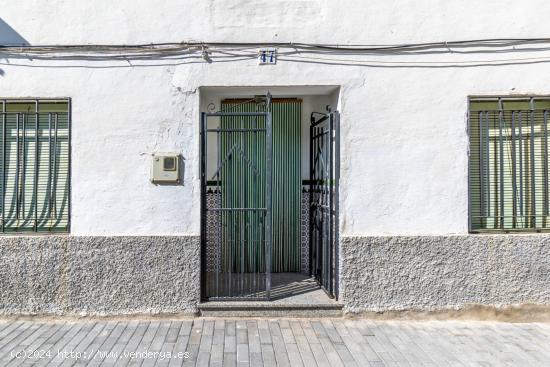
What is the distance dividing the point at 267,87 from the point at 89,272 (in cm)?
297

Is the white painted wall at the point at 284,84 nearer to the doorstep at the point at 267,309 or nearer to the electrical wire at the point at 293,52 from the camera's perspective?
the electrical wire at the point at 293,52

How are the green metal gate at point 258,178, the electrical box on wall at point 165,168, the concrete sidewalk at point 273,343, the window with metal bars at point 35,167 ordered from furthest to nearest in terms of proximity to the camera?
the green metal gate at point 258,178 < the window with metal bars at point 35,167 < the electrical box on wall at point 165,168 < the concrete sidewalk at point 273,343

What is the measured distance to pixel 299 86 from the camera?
5301 millimetres

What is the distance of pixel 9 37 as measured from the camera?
520cm

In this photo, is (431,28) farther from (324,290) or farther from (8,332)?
(8,332)

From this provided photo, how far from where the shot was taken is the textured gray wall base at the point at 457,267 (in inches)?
204

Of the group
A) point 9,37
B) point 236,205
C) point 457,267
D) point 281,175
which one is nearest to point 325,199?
point 281,175

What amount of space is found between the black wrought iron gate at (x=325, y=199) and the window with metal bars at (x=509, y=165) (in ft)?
5.35

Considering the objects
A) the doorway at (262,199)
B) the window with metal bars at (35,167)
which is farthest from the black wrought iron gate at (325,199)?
the window with metal bars at (35,167)

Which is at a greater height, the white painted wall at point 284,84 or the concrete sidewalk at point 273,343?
the white painted wall at point 284,84

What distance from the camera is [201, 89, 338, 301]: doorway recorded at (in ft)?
19.6

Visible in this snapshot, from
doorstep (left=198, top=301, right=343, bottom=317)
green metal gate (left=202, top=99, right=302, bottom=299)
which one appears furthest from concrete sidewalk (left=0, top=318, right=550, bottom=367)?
green metal gate (left=202, top=99, right=302, bottom=299)

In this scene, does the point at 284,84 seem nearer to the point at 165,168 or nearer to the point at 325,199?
the point at 325,199

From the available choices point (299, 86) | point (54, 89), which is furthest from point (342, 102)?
point (54, 89)
